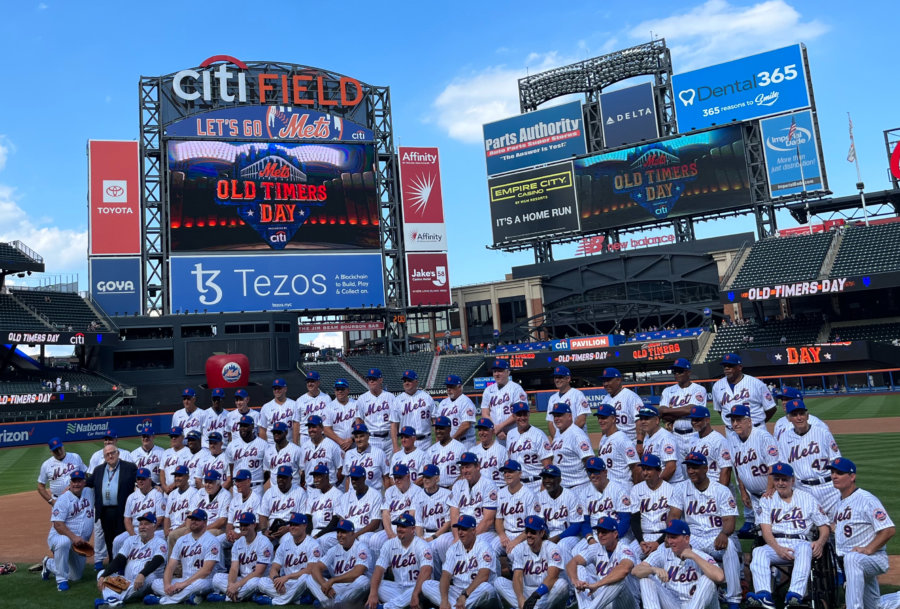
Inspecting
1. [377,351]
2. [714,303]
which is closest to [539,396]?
[714,303]

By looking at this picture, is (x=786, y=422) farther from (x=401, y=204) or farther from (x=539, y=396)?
(x=401, y=204)

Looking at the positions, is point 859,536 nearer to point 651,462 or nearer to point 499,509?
point 651,462

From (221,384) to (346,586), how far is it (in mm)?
35449

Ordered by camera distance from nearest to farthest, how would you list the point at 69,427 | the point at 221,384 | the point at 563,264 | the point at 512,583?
the point at 512,583, the point at 69,427, the point at 221,384, the point at 563,264

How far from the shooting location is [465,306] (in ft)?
203

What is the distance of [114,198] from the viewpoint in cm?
4644

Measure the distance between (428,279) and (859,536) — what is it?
46164 millimetres

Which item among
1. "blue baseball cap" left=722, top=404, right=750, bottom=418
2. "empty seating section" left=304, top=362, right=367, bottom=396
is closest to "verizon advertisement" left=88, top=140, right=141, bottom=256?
"empty seating section" left=304, top=362, right=367, bottom=396

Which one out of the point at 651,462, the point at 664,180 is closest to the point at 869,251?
the point at 664,180

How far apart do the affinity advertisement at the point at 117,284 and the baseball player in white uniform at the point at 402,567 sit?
42.8 metres

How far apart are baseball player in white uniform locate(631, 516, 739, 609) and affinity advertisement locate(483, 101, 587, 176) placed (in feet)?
167

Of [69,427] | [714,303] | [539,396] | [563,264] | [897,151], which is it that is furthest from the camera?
[563,264]

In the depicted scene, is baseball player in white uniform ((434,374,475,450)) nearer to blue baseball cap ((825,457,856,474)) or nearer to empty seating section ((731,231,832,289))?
blue baseball cap ((825,457,856,474))

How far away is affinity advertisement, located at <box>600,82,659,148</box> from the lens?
175 feet
